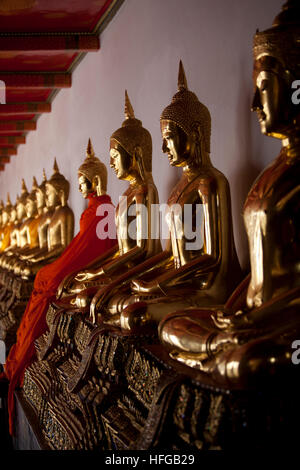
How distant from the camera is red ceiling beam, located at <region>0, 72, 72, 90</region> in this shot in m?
5.62

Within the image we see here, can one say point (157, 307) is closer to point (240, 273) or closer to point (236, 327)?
point (240, 273)

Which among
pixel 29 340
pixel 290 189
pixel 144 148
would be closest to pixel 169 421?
pixel 290 189

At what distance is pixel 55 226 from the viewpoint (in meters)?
5.23

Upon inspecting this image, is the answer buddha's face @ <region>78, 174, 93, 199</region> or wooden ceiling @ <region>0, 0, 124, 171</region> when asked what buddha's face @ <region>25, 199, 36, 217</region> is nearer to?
wooden ceiling @ <region>0, 0, 124, 171</region>

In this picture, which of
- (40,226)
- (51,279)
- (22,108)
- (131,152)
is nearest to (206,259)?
(131,152)

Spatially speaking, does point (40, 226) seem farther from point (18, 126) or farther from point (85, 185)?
point (18, 126)

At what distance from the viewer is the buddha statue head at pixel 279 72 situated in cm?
179

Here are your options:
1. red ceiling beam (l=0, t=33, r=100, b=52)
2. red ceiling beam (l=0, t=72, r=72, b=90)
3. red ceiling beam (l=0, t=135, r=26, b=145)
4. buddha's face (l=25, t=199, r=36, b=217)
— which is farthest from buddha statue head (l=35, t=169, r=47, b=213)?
red ceiling beam (l=0, t=135, r=26, b=145)

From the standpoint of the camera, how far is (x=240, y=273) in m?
2.44

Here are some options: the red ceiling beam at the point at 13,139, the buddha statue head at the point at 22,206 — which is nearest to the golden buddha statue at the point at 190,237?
the buddha statue head at the point at 22,206

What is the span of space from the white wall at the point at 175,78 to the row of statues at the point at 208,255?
0.72 ft

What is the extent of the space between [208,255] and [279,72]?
87 cm

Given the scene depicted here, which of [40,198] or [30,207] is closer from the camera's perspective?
[40,198]

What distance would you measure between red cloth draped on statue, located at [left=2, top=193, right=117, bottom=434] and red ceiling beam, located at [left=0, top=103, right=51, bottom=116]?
10.4 ft
